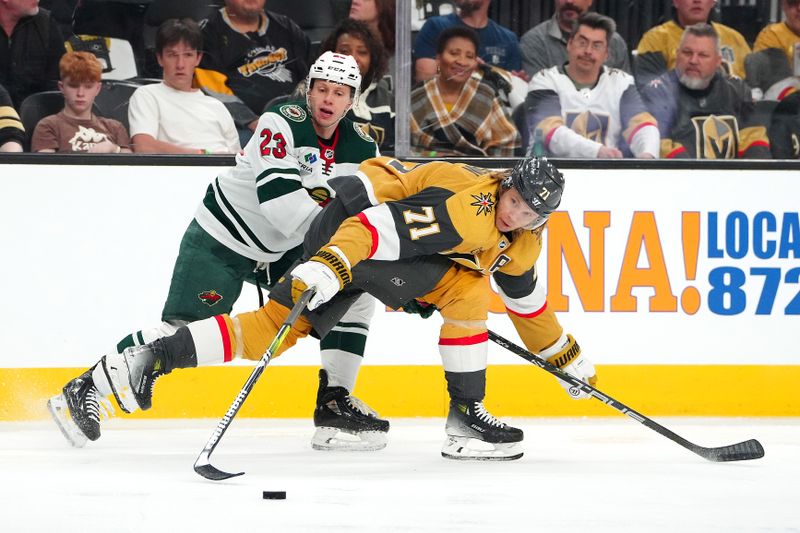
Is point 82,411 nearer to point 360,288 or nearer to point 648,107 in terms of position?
point 360,288

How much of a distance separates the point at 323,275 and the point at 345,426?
80cm

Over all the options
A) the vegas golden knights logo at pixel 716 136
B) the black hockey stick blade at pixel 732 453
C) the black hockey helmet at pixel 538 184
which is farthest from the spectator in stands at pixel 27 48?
the black hockey stick blade at pixel 732 453

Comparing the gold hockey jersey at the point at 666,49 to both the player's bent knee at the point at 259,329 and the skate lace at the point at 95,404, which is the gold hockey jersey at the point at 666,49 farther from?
the skate lace at the point at 95,404

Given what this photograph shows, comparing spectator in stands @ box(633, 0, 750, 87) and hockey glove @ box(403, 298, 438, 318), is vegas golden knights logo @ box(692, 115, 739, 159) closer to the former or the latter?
spectator in stands @ box(633, 0, 750, 87)

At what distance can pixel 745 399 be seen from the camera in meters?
4.34

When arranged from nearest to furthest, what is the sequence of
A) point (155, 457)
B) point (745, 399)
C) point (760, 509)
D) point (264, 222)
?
point (760, 509), point (155, 457), point (264, 222), point (745, 399)

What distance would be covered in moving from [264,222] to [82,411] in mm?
784

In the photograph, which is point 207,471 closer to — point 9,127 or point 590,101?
point 9,127

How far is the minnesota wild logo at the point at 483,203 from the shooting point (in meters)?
3.09

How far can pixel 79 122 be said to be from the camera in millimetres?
4262

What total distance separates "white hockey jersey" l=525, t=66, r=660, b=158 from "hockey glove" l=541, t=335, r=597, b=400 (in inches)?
44.5

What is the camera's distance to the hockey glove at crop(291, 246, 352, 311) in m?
2.92

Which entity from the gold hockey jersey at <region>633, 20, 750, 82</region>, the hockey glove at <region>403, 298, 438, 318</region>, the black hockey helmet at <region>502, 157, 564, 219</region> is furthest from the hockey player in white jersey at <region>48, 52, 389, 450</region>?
the gold hockey jersey at <region>633, 20, 750, 82</region>

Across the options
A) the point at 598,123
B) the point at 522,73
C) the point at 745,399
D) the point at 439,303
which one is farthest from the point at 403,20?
the point at 745,399
